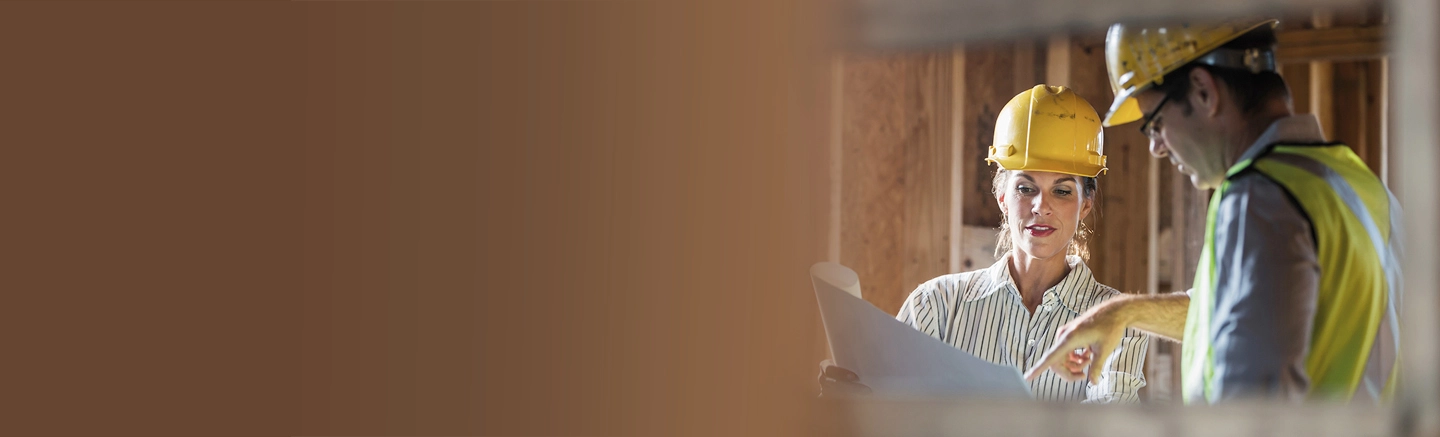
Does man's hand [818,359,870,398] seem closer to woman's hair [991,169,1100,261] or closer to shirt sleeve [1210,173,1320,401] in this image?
shirt sleeve [1210,173,1320,401]

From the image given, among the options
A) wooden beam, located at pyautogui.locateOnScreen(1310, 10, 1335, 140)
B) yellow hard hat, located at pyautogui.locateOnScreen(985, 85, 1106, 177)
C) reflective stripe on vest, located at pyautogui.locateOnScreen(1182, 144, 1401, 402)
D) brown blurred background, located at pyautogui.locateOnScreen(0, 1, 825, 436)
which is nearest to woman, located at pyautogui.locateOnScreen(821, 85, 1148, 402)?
yellow hard hat, located at pyautogui.locateOnScreen(985, 85, 1106, 177)

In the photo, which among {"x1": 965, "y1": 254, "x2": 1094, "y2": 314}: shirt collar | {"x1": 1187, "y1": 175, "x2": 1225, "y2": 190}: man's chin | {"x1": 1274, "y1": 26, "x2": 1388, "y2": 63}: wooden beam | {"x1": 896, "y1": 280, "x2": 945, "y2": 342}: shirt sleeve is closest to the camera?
{"x1": 1187, "y1": 175, "x2": 1225, "y2": 190}: man's chin

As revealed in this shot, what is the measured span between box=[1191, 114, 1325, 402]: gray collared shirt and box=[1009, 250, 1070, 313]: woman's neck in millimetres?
1539

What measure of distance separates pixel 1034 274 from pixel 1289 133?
4.75 feet

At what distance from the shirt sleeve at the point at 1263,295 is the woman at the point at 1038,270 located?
1.15 metres

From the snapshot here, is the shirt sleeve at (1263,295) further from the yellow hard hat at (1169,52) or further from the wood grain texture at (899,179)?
the wood grain texture at (899,179)

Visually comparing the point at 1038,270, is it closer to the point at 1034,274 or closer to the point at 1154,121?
the point at 1034,274

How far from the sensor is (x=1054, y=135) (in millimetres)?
2227

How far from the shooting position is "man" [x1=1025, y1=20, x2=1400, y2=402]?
87cm

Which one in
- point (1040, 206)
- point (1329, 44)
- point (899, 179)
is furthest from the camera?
point (899, 179)

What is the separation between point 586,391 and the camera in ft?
3.69

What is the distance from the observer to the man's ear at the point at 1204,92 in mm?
1179

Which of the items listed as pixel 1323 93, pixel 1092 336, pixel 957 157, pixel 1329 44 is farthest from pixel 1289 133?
Result: pixel 1323 93

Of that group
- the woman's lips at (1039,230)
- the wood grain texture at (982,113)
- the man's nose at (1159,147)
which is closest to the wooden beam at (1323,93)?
the wood grain texture at (982,113)
